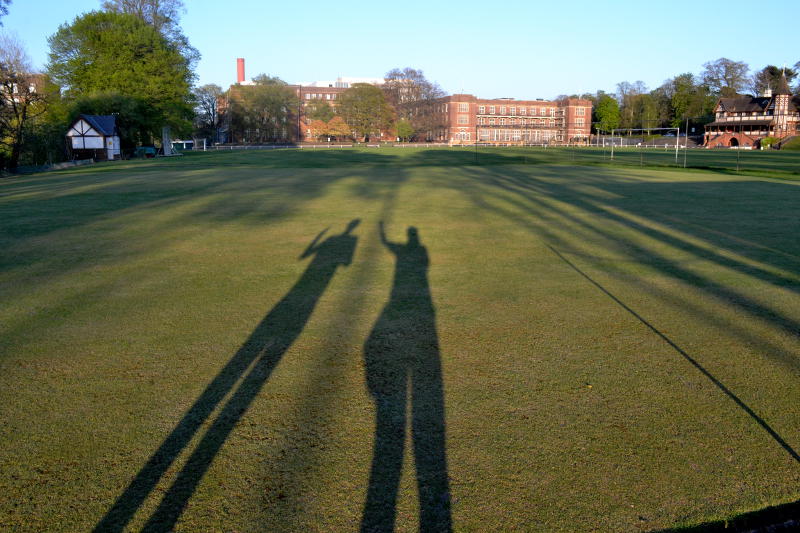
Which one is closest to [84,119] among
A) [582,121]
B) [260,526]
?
[260,526]

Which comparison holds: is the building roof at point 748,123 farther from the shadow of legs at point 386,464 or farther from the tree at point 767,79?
the shadow of legs at point 386,464

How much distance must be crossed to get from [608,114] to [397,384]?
150780 millimetres

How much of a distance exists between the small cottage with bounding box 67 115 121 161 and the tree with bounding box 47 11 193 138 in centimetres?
502

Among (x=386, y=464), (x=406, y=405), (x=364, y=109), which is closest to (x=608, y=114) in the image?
(x=364, y=109)

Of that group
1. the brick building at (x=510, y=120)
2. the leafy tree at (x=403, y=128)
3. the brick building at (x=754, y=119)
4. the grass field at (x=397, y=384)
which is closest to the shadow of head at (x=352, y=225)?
the grass field at (x=397, y=384)

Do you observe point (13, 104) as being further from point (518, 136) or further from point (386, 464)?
point (518, 136)

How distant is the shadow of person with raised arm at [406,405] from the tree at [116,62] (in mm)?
60743

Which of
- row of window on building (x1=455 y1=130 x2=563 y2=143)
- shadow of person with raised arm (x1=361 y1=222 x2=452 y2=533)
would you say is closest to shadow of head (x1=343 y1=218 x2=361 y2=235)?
shadow of person with raised arm (x1=361 y1=222 x2=452 y2=533)

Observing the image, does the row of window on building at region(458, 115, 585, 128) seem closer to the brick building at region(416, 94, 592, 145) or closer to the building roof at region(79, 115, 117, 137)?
the brick building at region(416, 94, 592, 145)

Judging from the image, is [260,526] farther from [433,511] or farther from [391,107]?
[391,107]

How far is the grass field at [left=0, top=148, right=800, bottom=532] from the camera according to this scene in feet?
12.0

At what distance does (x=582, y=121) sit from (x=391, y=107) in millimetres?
49402

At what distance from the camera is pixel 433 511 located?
11.6 feet

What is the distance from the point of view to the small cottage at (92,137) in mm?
54219
